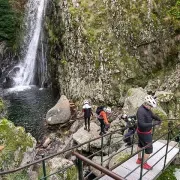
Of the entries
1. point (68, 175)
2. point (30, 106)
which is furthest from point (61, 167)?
point (30, 106)

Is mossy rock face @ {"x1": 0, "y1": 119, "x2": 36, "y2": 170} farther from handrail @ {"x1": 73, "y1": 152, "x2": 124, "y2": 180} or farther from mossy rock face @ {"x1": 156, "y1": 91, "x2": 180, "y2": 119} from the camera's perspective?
mossy rock face @ {"x1": 156, "y1": 91, "x2": 180, "y2": 119}

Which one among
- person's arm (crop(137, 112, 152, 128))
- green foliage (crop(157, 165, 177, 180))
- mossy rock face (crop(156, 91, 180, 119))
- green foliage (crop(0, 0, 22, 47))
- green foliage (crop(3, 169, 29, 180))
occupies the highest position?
green foliage (crop(0, 0, 22, 47))

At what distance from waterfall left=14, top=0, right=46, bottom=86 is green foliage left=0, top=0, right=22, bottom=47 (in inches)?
40.7

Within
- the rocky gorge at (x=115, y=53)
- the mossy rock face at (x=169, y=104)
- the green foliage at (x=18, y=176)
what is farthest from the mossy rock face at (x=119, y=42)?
the green foliage at (x=18, y=176)

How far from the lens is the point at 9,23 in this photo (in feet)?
77.9

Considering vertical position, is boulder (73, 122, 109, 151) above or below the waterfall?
below

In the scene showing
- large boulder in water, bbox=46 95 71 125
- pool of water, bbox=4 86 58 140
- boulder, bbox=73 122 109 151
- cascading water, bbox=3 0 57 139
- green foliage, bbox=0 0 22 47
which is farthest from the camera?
green foliage, bbox=0 0 22 47

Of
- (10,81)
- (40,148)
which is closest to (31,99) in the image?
(10,81)

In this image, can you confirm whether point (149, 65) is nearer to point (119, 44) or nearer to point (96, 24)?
point (119, 44)

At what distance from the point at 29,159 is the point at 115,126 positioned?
4.99 m

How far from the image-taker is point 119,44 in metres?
16.8

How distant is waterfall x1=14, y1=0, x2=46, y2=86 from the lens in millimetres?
24641

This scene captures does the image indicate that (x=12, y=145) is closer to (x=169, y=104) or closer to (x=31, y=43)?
(x=169, y=104)

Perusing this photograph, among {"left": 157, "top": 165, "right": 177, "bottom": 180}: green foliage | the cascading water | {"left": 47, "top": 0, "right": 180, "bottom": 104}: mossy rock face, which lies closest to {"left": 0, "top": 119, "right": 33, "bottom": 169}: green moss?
{"left": 157, "top": 165, "right": 177, "bottom": 180}: green foliage
